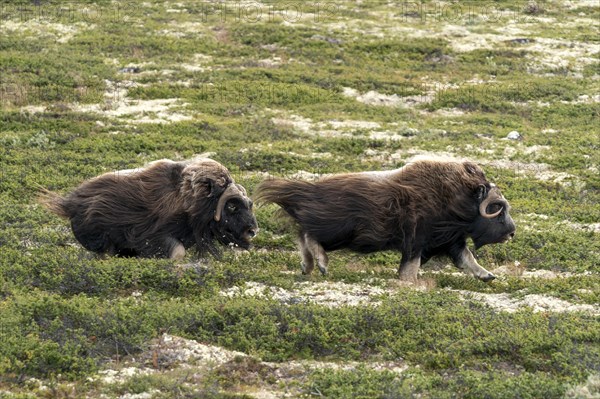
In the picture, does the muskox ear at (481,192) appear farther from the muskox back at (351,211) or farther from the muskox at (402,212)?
the muskox back at (351,211)

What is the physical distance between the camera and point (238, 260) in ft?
39.7

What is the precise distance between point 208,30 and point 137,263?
2356 centimetres

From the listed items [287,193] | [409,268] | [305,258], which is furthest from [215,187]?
[409,268]

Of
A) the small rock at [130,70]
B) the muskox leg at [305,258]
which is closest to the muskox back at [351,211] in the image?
the muskox leg at [305,258]

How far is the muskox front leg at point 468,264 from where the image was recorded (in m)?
11.4

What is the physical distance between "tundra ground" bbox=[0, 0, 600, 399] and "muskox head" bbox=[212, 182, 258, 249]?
327mm

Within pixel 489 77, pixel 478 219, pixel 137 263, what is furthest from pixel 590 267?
pixel 489 77

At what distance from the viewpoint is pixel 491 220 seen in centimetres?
1181

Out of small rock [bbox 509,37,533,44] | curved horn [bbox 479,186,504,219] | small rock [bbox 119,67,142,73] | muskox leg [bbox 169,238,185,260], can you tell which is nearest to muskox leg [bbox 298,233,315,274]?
muskox leg [bbox 169,238,185,260]

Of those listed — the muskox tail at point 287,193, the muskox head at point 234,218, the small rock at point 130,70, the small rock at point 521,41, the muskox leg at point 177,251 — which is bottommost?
the small rock at point 130,70

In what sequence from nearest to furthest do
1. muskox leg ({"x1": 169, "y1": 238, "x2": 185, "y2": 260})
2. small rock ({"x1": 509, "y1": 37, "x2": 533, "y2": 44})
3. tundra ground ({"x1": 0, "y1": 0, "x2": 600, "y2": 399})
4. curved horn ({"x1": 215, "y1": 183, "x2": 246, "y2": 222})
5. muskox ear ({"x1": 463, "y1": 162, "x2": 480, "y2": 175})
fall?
tundra ground ({"x1": 0, "y1": 0, "x2": 600, "y2": 399})
muskox leg ({"x1": 169, "y1": 238, "x2": 185, "y2": 260})
curved horn ({"x1": 215, "y1": 183, "x2": 246, "y2": 222})
muskox ear ({"x1": 463, "y1": 162, "x2": 480, "y2": 175})
small rock ({"x1": 509, "y1": 37, "x2": 533, "y2": 44})

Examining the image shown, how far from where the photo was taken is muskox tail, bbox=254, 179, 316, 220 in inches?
452

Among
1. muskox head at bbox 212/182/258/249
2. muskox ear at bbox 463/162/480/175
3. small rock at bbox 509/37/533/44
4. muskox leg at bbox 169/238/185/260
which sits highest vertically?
muskox ear at bbox 463/162/480/175

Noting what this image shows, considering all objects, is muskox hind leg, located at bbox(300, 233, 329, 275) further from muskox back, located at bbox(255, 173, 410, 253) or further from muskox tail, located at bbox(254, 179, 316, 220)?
muskox tail, located at bbox(254, 179, 316, 220)
